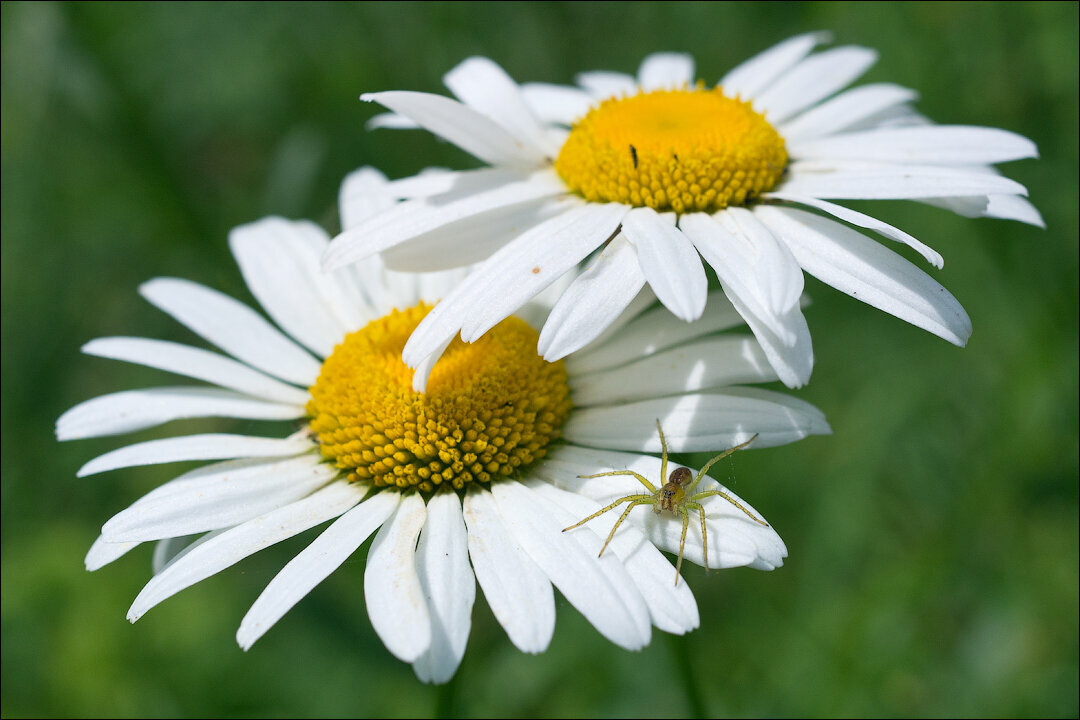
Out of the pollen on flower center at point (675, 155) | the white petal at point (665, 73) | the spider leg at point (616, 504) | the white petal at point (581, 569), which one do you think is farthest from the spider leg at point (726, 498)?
the white petal at point (665, 73)

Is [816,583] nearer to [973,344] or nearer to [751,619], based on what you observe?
[751,619]

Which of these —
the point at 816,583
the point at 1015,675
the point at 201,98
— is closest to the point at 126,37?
the point at 201,98

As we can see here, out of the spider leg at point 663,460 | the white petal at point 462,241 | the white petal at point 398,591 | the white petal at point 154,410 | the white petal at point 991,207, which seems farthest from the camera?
the white petal at point 154,410

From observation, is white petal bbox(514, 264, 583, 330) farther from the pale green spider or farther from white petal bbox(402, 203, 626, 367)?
the pale green spider

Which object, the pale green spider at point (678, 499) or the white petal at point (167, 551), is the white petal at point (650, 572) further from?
the white petal at point (167, 551)

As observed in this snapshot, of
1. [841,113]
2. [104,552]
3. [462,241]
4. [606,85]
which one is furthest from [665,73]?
[104,552]

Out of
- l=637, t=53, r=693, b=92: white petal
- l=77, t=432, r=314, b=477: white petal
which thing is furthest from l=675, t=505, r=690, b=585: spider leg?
l=637, t=53, r=693, b=92: white petal
